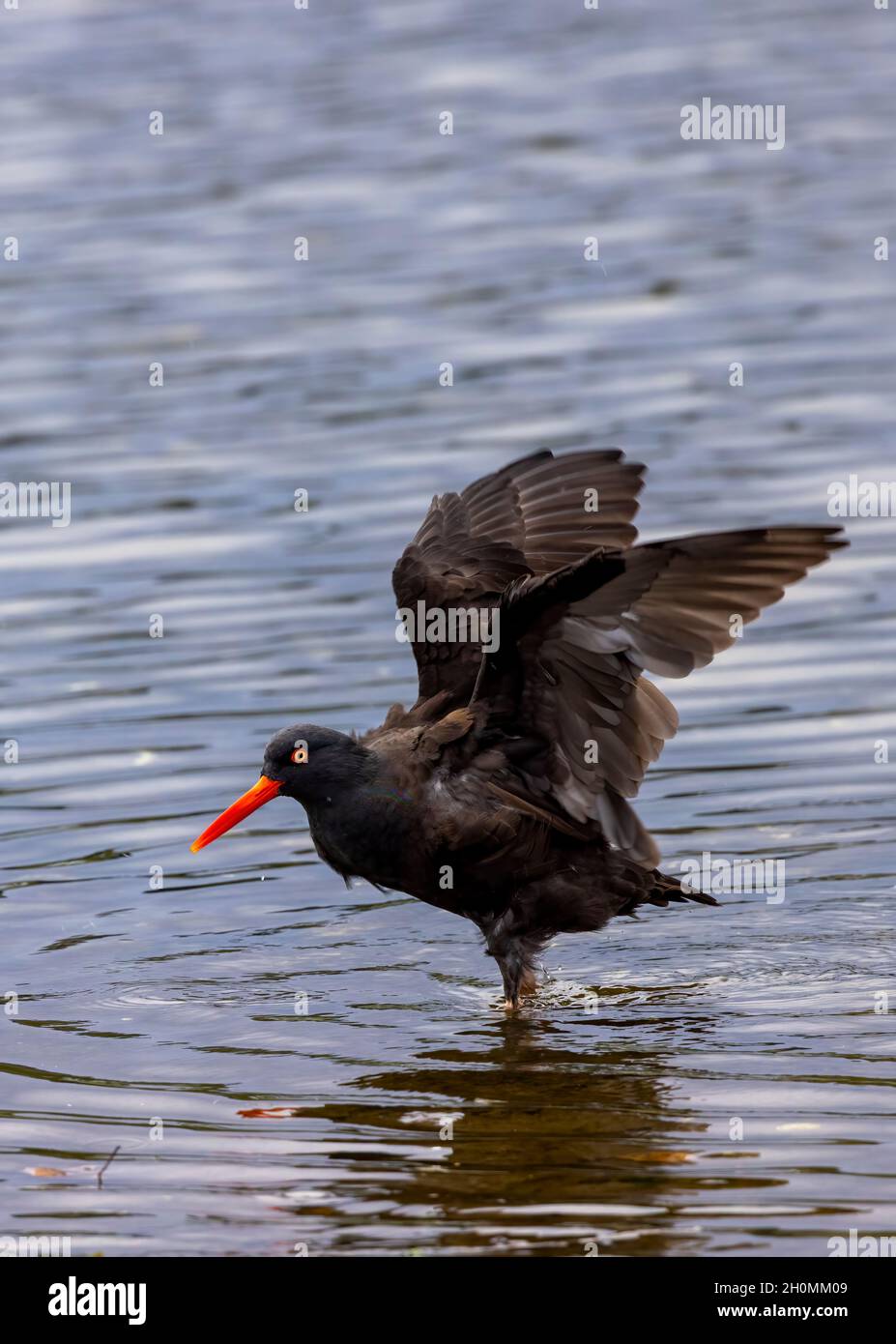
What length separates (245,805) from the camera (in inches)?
334

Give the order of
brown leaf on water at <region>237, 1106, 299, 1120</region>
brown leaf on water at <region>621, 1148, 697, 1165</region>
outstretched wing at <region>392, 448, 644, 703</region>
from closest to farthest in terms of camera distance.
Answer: brown leaf on water at <region>621, 1148, 697, 1165</region>, brown leaf on water at <region>237, 1106, 299, 1120</region>, outstretched wing at <region>392, 448, 644, 703</region>

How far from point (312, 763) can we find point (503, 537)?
5.12ft

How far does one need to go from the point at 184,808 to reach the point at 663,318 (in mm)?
7984

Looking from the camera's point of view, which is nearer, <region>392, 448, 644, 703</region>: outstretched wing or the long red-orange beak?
the long red-orange beak

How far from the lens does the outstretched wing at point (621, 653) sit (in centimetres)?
730

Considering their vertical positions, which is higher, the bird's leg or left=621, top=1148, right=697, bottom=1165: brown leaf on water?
the bird's leg

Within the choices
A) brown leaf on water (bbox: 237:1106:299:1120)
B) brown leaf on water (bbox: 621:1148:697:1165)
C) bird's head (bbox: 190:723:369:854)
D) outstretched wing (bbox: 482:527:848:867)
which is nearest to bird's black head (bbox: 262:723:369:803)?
bird's head (bbox: 190:723:369:854)

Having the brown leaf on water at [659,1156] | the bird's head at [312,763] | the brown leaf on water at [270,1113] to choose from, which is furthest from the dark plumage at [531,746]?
the brown leaf on water at [659,1156]

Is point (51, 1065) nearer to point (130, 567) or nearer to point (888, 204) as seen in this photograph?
point (130, 567)

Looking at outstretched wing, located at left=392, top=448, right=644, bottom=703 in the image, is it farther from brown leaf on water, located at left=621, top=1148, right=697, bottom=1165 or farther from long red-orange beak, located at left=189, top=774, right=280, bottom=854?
brown leaf on water, located at left=621, top=1148, right=697, bottom=1165

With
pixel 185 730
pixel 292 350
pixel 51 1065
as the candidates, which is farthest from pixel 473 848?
pixel 292 350

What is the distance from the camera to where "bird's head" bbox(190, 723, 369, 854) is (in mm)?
8258

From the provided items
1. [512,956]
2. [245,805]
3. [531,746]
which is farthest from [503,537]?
[512,956]

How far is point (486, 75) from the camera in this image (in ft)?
81.5
